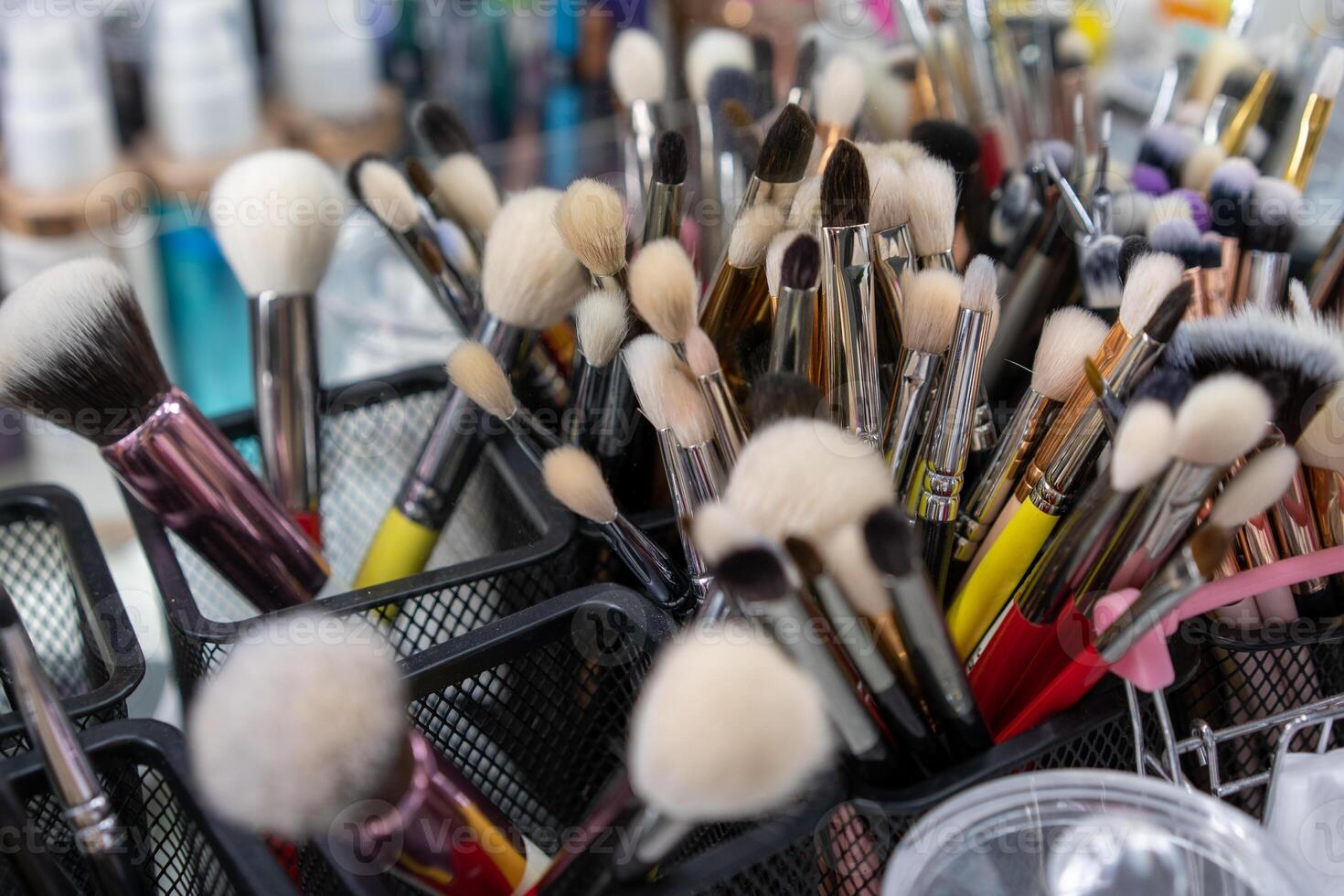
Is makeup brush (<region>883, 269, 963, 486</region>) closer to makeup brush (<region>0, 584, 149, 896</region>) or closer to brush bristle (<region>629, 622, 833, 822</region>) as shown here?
brush bristle (<region>629, 622, 833, 822</region>)

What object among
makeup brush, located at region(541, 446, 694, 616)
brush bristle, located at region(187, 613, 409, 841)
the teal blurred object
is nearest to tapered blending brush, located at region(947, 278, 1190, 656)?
makeup brush, located at region(541, 446, 694, 616)

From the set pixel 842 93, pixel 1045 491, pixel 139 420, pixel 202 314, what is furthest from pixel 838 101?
pixel 202 314

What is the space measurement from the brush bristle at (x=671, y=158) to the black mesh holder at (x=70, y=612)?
0.83 feet

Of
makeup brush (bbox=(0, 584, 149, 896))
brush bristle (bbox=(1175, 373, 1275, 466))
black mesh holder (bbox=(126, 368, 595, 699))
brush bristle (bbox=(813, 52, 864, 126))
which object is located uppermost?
brush bristle (bbox=(813, 52, 864, 126))

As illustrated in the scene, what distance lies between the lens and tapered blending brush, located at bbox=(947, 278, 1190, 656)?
37cm

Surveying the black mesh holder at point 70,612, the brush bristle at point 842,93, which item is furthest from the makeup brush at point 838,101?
the black mesh holder at point 70,612

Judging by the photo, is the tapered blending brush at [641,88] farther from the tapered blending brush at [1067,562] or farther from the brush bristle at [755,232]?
the tapered blending brush at [1067,562]

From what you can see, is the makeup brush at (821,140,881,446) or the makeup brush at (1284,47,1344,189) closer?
the makeup brush at (821,140,881,446)

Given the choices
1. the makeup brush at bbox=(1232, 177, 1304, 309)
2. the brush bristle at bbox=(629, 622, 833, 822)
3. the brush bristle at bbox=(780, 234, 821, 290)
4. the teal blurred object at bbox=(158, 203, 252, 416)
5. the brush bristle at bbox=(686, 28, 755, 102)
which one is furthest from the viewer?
the teal blurred object at bbox=(158, 203, 252, 416)

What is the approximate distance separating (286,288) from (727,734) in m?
0.33

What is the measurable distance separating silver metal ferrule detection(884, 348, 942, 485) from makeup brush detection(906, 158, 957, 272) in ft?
0.16

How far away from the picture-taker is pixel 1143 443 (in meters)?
0.32

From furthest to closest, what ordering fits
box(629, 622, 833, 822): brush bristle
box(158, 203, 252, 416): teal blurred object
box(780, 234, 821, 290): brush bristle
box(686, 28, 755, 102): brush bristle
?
1. box(158, 203, 252, 416): teal blurred object
2. box(686, 28, 755, 102): brush bristle
3. box(780, 234, 821, 290): brush bristle
4. box(629, 622, 833, 822): brush bristle

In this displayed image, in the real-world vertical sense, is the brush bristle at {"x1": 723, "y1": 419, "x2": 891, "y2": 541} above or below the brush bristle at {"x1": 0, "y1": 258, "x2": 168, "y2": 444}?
above
